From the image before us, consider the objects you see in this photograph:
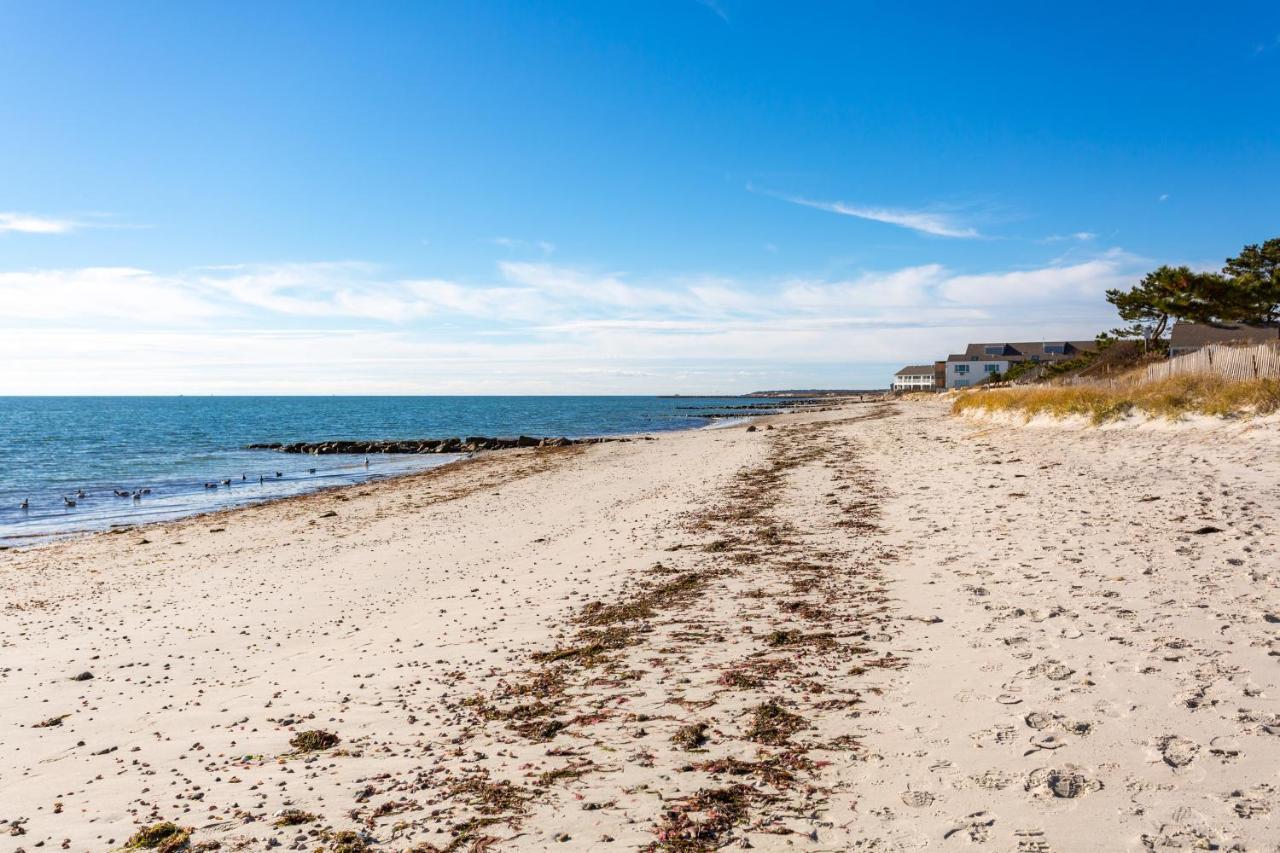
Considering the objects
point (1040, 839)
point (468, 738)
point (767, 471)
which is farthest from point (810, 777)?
point (767, 471)

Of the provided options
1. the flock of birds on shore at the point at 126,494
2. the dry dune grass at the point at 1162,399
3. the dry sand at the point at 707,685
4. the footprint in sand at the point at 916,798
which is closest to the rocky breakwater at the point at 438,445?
the flock of birds on shore at the point at 126,494

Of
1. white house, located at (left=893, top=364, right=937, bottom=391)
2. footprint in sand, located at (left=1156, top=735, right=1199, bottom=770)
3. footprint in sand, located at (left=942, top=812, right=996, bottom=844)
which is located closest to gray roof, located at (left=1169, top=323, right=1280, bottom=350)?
footprint in sand, located at (left=1156, top=735, right=1199, bottom=770)

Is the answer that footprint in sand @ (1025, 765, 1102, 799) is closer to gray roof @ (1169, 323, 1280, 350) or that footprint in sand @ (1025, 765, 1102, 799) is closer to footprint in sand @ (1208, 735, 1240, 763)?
footprint in sand @ (1208, 735, 1240, 763)

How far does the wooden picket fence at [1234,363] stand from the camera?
19.1 m

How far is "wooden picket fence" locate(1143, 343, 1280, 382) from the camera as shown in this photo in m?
19.1

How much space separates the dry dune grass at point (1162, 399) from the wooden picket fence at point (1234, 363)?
21.8 inches

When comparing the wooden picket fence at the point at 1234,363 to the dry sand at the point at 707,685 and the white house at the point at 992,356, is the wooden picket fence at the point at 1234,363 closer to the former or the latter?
the dry sand at the point at 707,685

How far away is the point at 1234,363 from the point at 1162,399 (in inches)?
104

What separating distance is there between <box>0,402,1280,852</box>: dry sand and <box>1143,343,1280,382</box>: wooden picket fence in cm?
611

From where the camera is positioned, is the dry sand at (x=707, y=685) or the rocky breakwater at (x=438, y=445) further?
the rocky breakwater at (x=438, y=445)

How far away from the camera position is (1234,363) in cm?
2036

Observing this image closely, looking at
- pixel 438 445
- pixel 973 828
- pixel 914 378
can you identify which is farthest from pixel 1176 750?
pixel 914 378

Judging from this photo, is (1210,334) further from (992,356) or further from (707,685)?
(992,356)

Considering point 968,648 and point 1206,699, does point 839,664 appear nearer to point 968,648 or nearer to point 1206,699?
point 968,648
